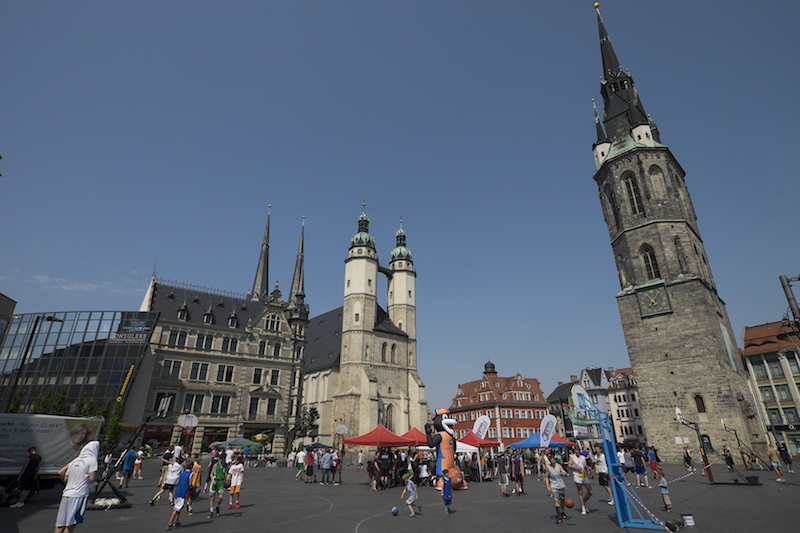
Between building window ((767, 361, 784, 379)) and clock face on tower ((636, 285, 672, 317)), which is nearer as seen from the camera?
clock face on tower ((636, 285, 672, 317))

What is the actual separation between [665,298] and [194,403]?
40542 millimetres

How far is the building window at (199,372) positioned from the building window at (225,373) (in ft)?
3.63

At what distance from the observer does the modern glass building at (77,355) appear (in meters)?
34.0

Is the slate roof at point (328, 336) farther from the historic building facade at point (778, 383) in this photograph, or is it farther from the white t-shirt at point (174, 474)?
the historic building facade at point (778, 383)

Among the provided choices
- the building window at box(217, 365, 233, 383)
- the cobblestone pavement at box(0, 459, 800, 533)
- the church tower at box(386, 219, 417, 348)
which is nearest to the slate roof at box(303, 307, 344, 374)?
the church tower at box(386, 219, 417, 348)

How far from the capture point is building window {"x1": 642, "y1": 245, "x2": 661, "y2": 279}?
3541 centimetres

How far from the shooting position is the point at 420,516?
11734 millimetres

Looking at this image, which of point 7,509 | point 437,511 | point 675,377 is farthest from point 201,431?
point 675,377

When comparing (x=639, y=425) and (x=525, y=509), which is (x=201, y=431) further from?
(x=639, y=425)

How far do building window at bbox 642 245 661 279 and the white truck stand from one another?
38.4m

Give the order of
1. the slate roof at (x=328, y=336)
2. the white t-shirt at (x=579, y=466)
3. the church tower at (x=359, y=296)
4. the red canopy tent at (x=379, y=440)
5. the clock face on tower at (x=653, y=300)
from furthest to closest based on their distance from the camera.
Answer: the slate roof at (x=328, y=336), the church tower at (x=359, y=296), the clock face on tower at (x=653, y=300), the red canopy tent at (x=379, y=440), the white t-shirt at (x=579, y=466)

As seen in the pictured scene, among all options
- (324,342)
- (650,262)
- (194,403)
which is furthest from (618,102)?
(194,403)

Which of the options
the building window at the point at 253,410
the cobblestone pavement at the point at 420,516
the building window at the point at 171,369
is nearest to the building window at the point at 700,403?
the cobblestone pavement at the point at 420,516

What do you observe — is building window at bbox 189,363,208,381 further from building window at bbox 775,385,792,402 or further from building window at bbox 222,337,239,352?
building window at bbox 775,385,792,402
